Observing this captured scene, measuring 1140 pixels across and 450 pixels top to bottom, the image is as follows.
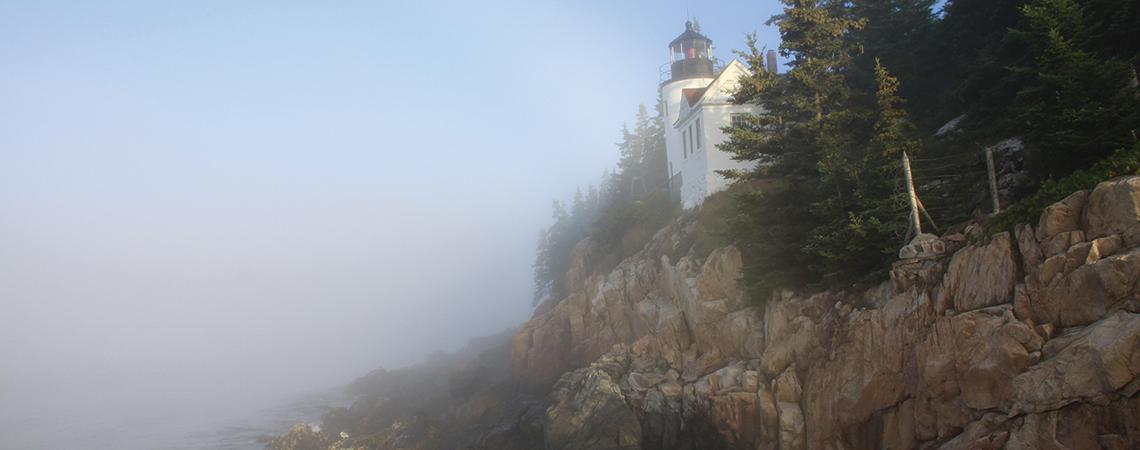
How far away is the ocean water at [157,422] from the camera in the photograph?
138 ft

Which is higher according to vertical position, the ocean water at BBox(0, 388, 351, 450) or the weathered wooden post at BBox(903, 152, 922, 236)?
the weathered wooden post at BBox(903, 152, 922, 236)

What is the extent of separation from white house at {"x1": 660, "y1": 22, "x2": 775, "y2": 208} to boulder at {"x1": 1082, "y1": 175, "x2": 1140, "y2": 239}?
1531cm

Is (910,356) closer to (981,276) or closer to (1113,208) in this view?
(981,276)

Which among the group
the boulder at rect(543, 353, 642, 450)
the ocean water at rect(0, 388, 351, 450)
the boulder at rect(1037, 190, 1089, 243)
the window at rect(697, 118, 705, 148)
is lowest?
the ocean water at rect(0, 388, 351, 450)

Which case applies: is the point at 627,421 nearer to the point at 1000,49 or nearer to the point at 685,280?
the point at 685,280

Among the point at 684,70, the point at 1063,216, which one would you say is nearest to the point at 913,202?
the point at 1063,216

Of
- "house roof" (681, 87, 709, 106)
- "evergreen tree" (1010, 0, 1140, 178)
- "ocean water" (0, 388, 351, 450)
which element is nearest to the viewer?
"evergreen tree" (1010, 0, 1140, 178)

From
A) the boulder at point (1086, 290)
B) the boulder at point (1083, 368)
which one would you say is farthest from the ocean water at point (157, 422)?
the boulder at point (1086, 290)

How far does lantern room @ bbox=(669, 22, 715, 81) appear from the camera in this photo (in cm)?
4069

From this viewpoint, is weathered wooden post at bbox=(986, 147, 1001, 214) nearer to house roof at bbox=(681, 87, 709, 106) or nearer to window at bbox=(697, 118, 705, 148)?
window at bbox=(697, 118, 705, 148)

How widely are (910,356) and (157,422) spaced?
54228mm

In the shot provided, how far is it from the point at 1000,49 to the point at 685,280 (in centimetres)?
1238

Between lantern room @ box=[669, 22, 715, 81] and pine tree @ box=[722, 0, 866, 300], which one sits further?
lantern room @ box=[669, 22, 715, 81]

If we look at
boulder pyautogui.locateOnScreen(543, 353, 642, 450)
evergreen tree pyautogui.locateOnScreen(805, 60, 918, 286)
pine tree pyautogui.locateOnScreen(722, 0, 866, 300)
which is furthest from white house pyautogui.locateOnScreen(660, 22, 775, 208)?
boulder pyautogui.locateOnScreen(543, 353, 642, 450)
